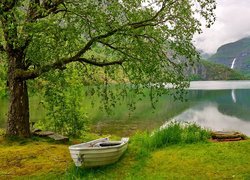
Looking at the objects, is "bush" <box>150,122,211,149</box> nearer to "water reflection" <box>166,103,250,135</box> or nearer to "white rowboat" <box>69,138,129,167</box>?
"white rowboat" <box>69,138,129,167</box>

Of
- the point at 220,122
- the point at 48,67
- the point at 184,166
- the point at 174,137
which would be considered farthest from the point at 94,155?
the point at 220,122

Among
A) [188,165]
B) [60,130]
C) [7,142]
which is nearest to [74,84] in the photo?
[60,130]

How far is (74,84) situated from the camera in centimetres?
2820

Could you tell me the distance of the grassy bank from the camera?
1327cm

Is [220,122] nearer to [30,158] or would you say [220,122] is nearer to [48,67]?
[48,67]

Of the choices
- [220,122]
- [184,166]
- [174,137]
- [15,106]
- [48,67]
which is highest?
[48,67]

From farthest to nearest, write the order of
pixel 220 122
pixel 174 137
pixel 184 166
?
pixel 220 122 → pixel 174 137 → pixel 184 166

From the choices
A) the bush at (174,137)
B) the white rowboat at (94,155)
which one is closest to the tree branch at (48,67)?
the bush at (174,137)

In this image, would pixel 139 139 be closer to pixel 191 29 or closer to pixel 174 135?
pixel 174 135

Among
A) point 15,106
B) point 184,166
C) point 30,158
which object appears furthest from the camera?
point 15,106

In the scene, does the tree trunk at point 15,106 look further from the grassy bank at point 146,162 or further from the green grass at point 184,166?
the green grass at point 184,166

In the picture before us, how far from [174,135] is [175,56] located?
4695 millimetres

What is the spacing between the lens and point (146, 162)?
49.1 ft

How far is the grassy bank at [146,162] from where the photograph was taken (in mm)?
13273
